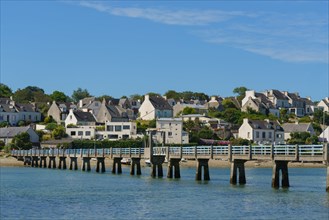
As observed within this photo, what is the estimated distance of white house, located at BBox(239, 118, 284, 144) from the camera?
144500 millimetres

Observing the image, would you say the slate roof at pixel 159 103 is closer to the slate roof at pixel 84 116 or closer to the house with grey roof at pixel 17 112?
the slate roof at pixel 84 116

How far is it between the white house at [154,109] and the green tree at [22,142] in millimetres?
40074

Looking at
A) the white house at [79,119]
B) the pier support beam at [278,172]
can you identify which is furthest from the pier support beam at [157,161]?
the white house at [79,119]

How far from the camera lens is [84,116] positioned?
159000 millimetres

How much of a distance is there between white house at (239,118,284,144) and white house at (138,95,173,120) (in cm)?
2743

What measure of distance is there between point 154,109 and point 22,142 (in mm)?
42641

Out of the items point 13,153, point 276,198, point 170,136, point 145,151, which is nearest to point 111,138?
point 170,136

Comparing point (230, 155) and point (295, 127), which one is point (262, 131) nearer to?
point (295, 127)

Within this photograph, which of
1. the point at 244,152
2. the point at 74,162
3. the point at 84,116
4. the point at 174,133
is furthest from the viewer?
the point at 84,116

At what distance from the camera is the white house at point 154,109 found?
16912 cm

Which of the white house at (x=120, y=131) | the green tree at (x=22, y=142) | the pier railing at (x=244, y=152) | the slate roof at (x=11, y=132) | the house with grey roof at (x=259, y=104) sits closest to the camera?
the pier railing at (x=244, y=152)

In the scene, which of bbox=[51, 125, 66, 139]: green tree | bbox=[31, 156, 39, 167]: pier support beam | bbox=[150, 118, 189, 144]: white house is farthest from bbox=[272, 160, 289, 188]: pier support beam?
bbox=[51, 125, 66, 139]: green tree

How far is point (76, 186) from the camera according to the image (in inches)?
2387

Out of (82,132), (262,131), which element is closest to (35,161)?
(82,132)
